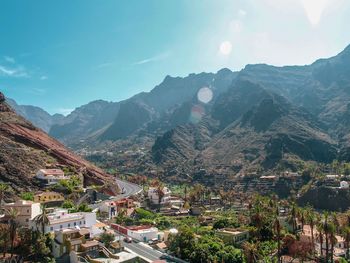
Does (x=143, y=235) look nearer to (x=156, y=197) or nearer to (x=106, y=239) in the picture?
(x=106, y=239)

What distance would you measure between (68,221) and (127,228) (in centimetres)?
1608

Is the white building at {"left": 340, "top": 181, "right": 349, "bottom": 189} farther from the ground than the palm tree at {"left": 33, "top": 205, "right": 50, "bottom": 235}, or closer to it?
Result: closer to it

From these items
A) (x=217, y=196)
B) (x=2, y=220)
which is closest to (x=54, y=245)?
(x=2, y=220)

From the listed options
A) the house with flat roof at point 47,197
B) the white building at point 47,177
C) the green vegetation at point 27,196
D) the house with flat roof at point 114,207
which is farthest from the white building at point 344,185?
the green vegetation at point 27,196

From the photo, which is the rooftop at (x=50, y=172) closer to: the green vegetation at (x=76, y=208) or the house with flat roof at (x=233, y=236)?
the green vegetation at (x=76, y=208)

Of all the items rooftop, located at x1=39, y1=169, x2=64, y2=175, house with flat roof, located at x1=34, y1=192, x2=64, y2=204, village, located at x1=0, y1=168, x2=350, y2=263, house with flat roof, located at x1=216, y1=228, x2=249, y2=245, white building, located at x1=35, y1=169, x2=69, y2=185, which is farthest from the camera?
rooftop, located at x1=39, y1=169, x2=64, y2=175

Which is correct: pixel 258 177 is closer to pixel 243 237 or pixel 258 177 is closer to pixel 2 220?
pixel 243 237

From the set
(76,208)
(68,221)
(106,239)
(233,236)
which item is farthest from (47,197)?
(233,236)

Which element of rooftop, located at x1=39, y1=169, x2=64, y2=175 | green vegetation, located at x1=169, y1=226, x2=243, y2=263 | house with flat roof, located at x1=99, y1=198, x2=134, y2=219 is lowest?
green vegetation, located at x1=169, y1=226, x2=243, y2=263

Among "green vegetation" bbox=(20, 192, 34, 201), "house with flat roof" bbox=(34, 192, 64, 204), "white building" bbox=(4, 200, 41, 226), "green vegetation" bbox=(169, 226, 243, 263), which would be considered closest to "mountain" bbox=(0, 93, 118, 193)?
"green vegetation" bbox=(20, 192, 34, 201)

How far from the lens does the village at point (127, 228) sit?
5550 centimetres

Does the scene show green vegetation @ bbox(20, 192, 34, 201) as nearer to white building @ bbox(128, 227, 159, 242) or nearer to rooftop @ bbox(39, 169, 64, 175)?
rooftop @ bbox(39, 169, 64, 175)

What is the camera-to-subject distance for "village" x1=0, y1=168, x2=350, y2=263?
5550 cm

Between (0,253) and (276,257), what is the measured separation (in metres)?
44.4
